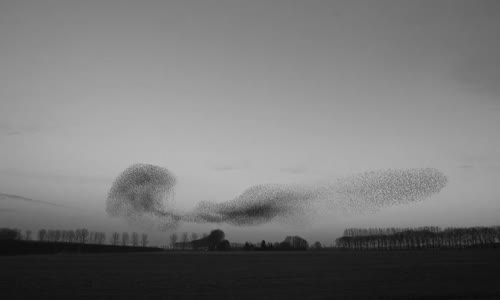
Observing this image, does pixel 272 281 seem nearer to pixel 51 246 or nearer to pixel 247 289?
pixel 247 289

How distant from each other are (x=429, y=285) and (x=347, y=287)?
799 centimetres

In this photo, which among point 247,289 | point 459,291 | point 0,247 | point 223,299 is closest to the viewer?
point 223,299

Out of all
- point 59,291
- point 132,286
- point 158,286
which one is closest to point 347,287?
point 158,286

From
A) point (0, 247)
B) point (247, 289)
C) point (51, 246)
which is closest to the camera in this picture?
point (247, 289)

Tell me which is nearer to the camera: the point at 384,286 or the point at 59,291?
the point at 59,291

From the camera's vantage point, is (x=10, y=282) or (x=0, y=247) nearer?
(x=10, y=282)

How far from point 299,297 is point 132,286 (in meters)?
17.0

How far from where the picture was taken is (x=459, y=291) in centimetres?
3225

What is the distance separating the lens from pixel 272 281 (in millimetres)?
42281

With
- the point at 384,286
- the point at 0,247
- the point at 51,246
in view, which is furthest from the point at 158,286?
the point at 51,246

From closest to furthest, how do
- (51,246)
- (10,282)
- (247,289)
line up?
1. (247,289)
2. (10,282)
3. (51,246)

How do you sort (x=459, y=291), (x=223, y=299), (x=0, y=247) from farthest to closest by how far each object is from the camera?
(x=0, y=247) → (x=459, y=291) → (x=223, y=299)

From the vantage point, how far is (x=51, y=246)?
Result: 191 metres

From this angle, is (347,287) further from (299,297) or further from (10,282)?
(10,282)
